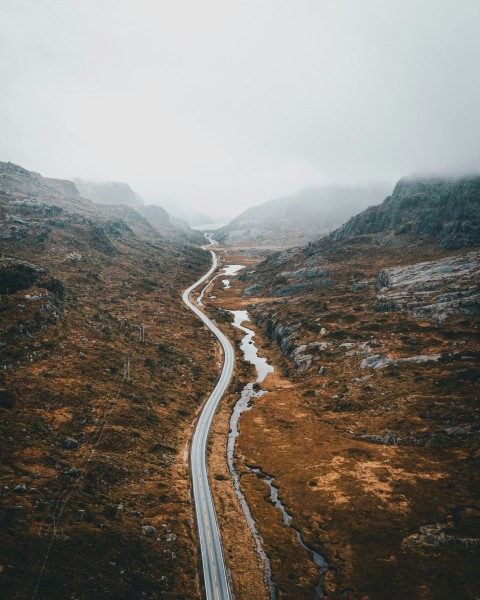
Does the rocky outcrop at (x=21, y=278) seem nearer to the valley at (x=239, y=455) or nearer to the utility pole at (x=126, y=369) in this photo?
the valley at (x=239, y=455)

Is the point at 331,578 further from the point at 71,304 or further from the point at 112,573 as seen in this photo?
the point at 71,304

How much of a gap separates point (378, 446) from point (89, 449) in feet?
202

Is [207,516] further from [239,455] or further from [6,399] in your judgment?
[6,399]

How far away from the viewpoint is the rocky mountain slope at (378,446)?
48778 mm

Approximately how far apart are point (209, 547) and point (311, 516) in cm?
1903

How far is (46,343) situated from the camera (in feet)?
300

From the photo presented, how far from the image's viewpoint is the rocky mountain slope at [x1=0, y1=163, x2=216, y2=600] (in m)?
41.3

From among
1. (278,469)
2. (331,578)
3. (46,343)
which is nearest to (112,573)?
(331,578)

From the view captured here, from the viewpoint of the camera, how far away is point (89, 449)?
65.2m

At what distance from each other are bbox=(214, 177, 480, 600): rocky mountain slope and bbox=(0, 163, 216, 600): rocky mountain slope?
16411 millimetres

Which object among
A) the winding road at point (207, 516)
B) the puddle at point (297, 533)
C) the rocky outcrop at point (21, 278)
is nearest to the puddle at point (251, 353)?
the winding road at point (207, 516)

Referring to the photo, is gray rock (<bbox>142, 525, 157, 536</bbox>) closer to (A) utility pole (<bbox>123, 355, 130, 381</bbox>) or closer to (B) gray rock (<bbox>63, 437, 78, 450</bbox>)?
(B) gray rock (<bbox>63, 437, 78, 450</bbox>)

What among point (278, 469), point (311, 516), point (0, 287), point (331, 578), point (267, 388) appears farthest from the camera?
point (267, 388)

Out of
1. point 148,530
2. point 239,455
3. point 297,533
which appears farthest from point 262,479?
point 148,530
